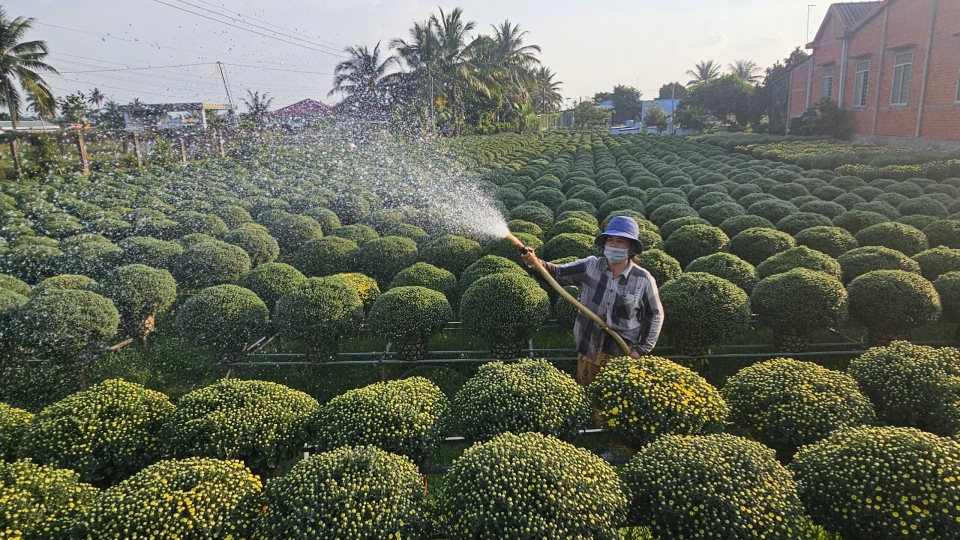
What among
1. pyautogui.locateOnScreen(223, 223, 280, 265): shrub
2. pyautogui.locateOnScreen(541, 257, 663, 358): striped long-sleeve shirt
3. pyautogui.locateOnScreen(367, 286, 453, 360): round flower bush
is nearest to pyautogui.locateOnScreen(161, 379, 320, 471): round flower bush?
pyautogui.locateOnScreen(367, 286, 453, 360): round flower bush

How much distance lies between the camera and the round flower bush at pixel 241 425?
4.84m

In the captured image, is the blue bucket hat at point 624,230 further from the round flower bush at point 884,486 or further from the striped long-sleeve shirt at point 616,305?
the round flower bush at point 884,486

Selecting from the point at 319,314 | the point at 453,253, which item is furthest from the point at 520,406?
the point at 453,253

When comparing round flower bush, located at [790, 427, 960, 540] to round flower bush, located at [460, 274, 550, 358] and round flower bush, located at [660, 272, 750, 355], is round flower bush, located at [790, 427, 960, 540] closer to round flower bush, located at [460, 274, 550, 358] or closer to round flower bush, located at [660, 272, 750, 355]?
round flower bush, located at [660, 272, 750, 355]

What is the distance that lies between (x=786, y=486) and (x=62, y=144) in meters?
33.2

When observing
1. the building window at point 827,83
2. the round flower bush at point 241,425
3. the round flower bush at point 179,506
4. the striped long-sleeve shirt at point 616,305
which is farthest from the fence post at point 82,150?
the building window at point 827,83

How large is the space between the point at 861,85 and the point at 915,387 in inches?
1652

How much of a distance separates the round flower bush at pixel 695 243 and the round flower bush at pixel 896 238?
9.44 feet

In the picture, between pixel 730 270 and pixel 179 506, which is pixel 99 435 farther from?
pixel 730 270

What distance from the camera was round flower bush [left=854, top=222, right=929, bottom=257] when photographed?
1024 cm

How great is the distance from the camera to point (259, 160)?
29.6 meters

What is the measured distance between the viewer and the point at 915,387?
523 centimetres

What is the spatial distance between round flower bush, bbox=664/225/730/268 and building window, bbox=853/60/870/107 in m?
35.5

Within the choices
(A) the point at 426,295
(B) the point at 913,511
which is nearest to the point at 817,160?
(A) the point at 426,295
